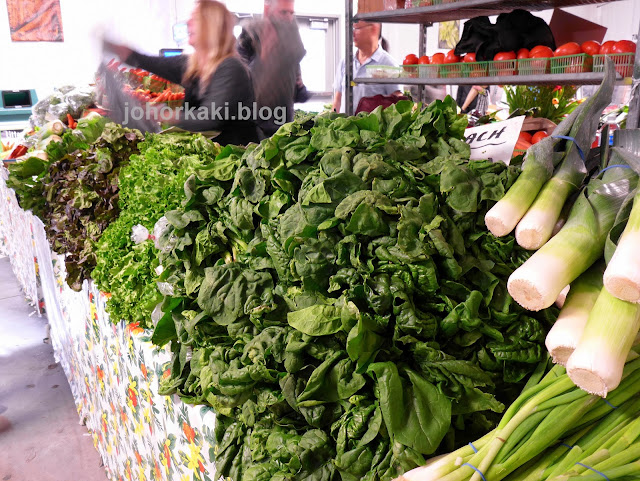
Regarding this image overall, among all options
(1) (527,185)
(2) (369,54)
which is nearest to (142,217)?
(1) (527,185)

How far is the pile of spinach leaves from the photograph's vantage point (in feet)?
7.70

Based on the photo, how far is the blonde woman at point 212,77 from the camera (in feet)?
11.5

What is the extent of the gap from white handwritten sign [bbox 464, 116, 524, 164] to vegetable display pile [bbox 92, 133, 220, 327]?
0.85 metres

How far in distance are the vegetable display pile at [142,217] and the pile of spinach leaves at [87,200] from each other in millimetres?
157

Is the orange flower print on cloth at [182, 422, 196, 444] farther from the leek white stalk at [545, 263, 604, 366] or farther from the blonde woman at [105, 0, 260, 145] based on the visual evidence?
the blonde woman at [105, 0, 260, 145]

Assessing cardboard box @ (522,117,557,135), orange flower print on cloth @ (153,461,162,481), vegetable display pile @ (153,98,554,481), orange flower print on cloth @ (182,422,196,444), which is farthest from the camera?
cardboard box @ (522,117,557,135)

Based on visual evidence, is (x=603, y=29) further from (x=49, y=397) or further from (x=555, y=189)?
(x=49, y=397)

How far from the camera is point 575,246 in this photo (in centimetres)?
87

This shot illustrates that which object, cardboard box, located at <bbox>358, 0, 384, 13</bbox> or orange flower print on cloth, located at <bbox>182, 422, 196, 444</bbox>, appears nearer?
orange flower print on cloth, located at <bbox>182, 422, 196, 444</bbox>

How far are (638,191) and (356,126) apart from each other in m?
0.62

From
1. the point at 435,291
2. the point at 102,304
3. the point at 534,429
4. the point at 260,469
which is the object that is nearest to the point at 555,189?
the point at 435,291

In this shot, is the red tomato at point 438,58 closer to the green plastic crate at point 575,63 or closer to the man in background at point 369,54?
the green plastic crate at point 575,63

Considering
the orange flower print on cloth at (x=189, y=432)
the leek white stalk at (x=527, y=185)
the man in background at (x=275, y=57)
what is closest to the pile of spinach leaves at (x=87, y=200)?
the orange flower print on cloth at (x=189, y=432)

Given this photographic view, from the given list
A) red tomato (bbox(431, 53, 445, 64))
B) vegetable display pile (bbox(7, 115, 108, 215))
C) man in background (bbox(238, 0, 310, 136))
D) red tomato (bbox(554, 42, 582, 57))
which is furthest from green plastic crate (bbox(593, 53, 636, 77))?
vegetable display pile (bbox(7, 115, 108, 215))
